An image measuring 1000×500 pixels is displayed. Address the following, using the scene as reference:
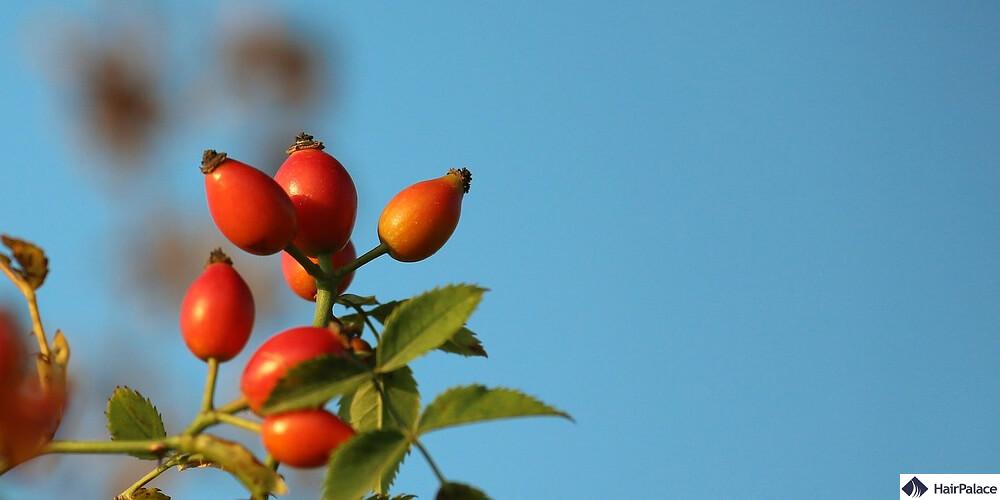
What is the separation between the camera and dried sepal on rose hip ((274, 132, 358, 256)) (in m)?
1.21

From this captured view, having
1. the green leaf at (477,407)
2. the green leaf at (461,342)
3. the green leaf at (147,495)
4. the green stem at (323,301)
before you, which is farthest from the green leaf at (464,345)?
the green leaf at (147,495)

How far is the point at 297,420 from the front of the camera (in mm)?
841

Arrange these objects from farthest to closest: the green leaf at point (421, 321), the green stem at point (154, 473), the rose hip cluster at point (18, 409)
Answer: the green stem at point (154, 473) → the green leaf at point (421, 321) → the rose hip cluster at point (18, 409)

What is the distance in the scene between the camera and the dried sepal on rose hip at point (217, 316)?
0.93 m

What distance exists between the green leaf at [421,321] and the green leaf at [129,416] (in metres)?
0.31

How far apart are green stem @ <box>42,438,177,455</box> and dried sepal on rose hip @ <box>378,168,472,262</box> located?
426mm

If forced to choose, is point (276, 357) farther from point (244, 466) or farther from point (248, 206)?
point (248, 206)

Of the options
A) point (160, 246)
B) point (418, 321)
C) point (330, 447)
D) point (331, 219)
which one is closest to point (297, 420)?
point (330, 447)

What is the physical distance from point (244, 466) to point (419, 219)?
→ 18.7 inches

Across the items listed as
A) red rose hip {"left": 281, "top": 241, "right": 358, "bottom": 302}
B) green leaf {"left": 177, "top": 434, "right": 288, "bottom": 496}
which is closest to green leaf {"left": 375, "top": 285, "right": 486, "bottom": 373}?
green leaf {"left": 177, "top": 434, "right": 288, "bottom": 496}

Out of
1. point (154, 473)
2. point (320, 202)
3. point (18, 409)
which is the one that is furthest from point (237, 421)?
point (320, 202)

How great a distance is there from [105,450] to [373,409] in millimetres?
335

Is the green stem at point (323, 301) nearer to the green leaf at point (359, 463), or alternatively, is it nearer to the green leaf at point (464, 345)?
the green leaf at point (464, 345)

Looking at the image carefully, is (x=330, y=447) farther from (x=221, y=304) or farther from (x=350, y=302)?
(x=350, y=302)
